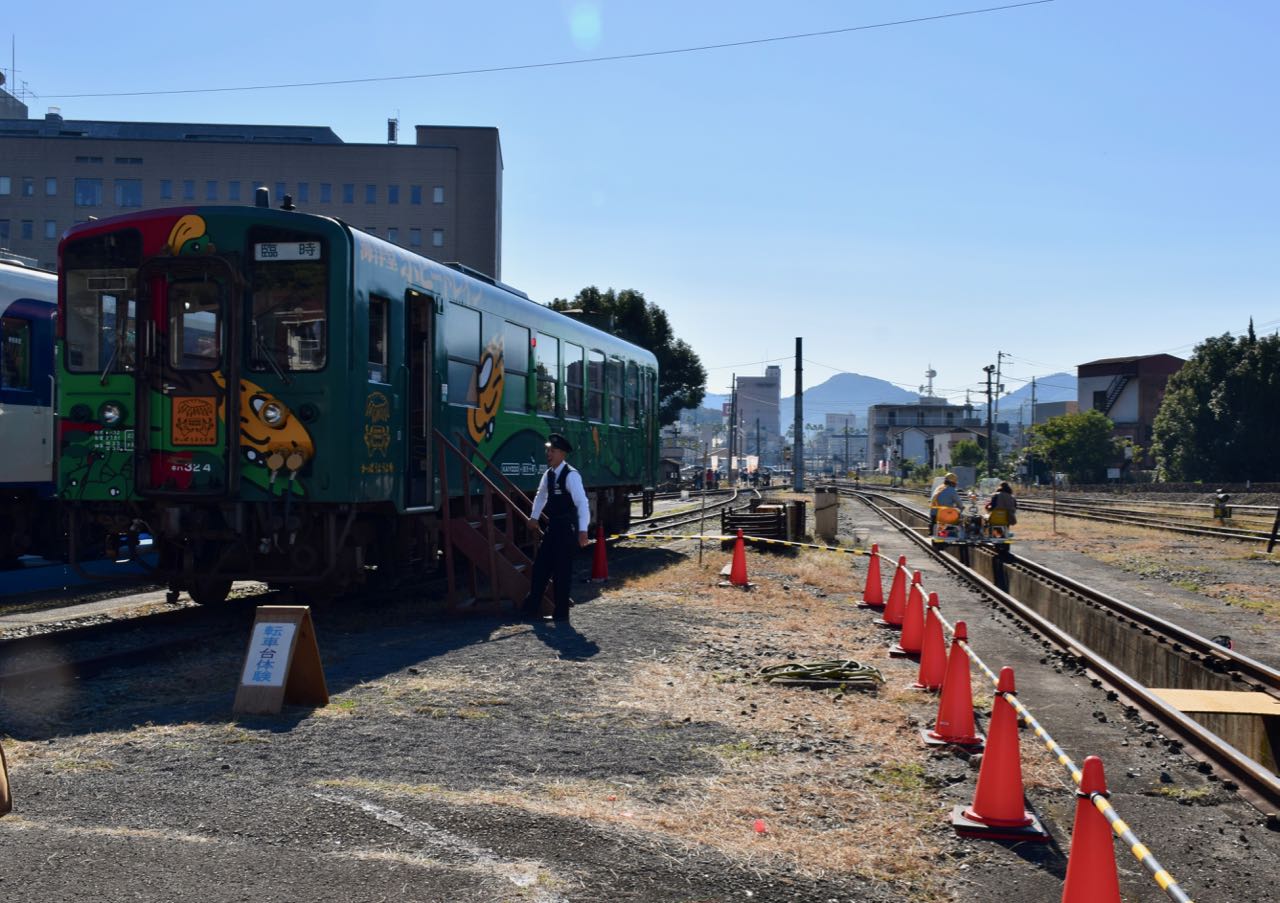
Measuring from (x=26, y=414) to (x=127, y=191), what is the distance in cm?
7027

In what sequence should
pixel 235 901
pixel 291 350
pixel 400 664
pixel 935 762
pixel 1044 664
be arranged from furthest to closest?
pixel 1044 664
pixel 291 350
pixel 400 664
pixel 935 762
pixel 235 901

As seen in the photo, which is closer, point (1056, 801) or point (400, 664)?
point (1056, 801)

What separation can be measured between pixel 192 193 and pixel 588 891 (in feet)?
262

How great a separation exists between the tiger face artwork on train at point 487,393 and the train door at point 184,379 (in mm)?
3401

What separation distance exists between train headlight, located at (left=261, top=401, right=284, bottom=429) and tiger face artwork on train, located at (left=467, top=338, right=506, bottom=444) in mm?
3044

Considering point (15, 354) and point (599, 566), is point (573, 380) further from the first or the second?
point (15, 354)

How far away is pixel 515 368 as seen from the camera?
1520 centimetres

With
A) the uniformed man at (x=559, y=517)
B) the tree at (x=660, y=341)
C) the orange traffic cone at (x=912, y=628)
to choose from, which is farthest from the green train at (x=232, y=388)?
the tree at (x=660, y=341)

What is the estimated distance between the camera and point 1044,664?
11469 mm

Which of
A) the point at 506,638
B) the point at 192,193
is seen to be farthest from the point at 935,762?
the point at 192,193

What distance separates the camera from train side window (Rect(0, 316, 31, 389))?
1388 centimetres

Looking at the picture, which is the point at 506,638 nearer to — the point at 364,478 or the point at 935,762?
the point at 364,478

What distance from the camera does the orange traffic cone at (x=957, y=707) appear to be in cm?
721

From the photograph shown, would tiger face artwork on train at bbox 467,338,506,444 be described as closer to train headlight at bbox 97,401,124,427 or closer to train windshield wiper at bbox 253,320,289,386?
train windshield wiper at bbox 253,320,289,386
